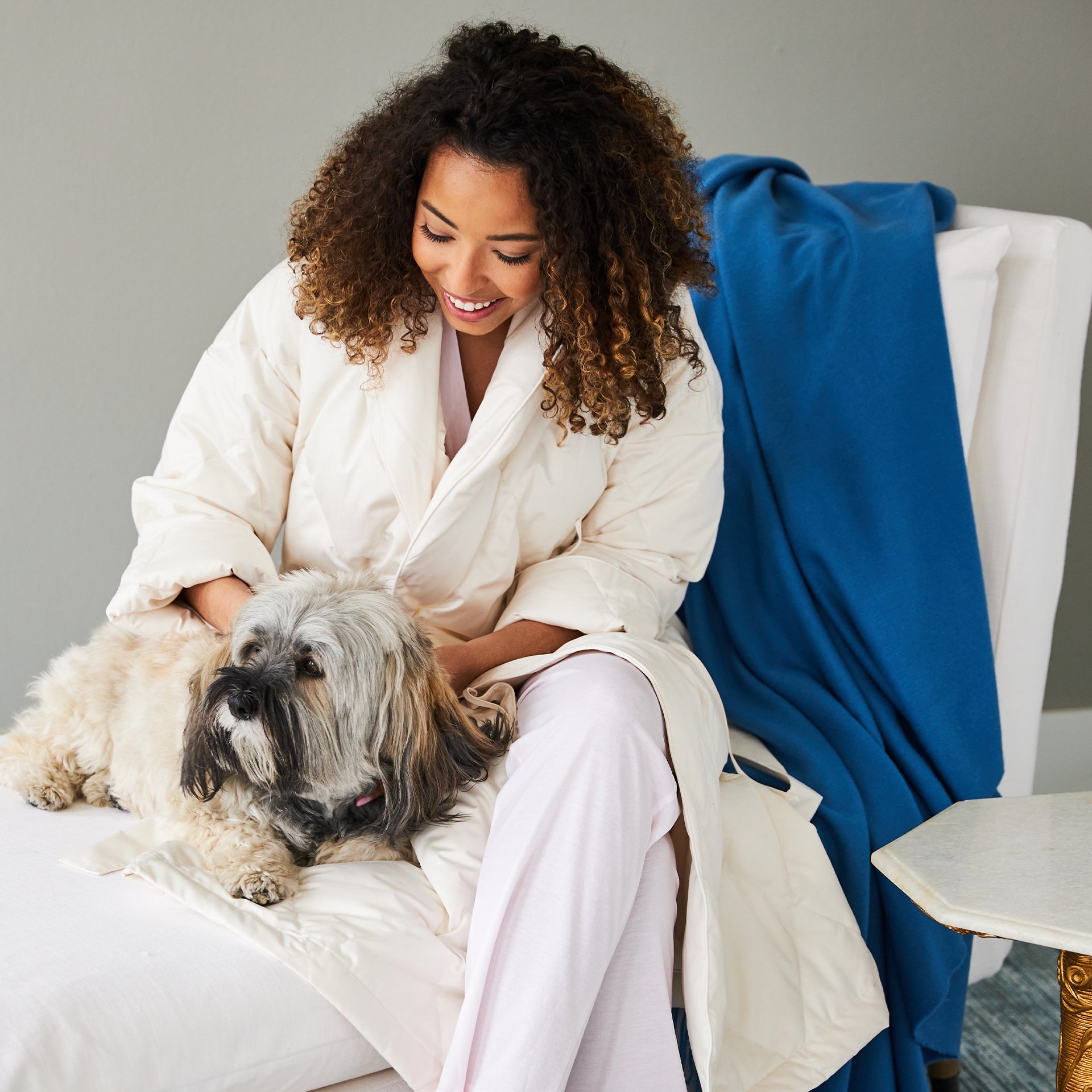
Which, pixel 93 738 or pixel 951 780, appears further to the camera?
pixel 951 780

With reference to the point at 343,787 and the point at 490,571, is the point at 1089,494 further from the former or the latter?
the point at 343,787

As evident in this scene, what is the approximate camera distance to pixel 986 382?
6.81 ft

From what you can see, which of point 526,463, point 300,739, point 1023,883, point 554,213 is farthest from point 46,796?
point 1023,883

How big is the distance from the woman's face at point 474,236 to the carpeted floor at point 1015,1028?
64.4 inches

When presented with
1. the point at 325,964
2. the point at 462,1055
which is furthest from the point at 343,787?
the point at 462,1055

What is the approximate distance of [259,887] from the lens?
1355mm

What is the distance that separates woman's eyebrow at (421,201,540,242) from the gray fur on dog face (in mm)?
520

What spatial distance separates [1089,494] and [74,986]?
286 centimetres

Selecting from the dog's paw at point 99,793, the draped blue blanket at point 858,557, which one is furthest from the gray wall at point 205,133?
the dog's paw at point 99,793

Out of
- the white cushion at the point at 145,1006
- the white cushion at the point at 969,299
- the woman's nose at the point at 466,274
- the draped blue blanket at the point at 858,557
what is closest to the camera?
the white cushion at the point at 145,1006

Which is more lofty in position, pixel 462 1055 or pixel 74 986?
pixel 74 986

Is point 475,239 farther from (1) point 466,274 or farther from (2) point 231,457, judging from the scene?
(2) point 231,457

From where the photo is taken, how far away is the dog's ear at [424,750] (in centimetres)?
142

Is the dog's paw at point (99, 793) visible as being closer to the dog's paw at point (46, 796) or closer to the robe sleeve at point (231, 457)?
the dog's paw at point (46, 796)
